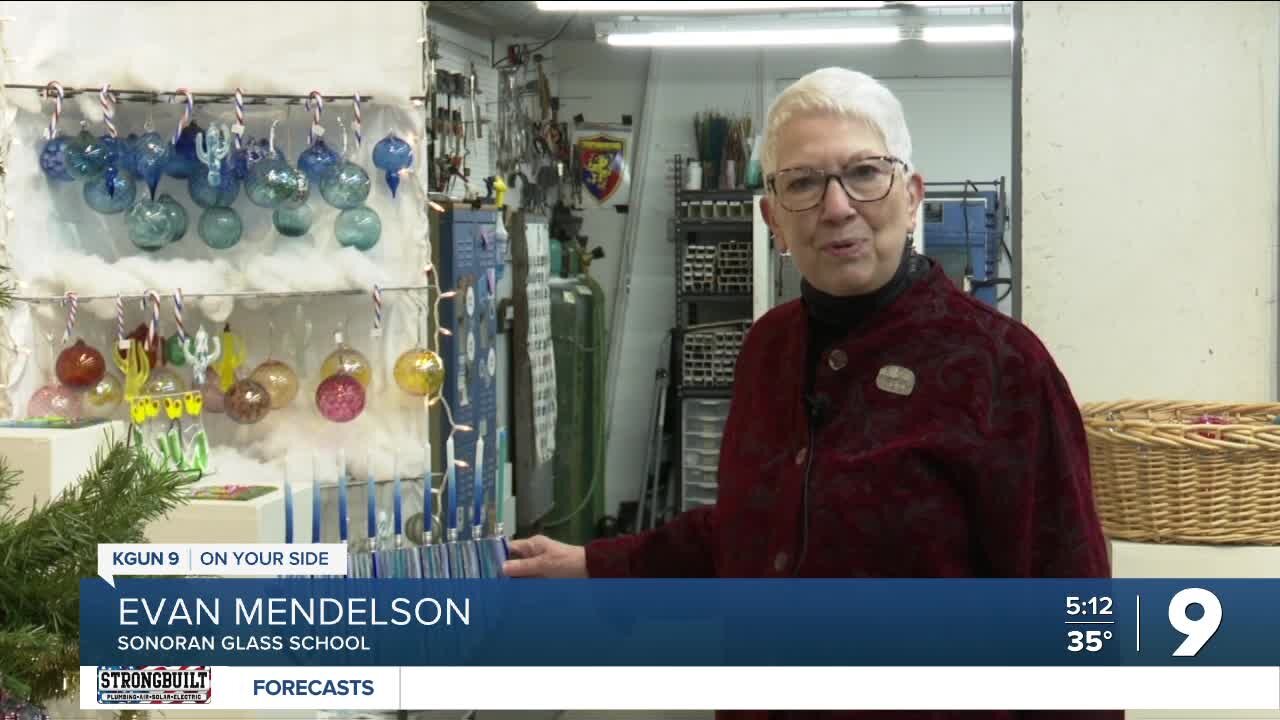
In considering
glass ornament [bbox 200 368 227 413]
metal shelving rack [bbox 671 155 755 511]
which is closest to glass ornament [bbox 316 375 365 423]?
glass ornament [bbox 200 368 227 413]

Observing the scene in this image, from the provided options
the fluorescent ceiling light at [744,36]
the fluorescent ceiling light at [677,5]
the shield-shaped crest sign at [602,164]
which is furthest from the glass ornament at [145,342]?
the shield-shaped crest sign at [602,164]

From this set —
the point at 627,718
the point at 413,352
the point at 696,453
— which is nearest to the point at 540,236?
the point at 696,453

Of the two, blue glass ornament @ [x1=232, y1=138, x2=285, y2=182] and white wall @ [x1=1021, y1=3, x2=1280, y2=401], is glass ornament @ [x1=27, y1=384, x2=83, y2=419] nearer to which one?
blue glass ornament @ [x1=232, y1=138, x2=285, y2=182]

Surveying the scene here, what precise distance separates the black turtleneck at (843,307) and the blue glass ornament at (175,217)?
212 cm

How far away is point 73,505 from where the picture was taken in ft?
4.31

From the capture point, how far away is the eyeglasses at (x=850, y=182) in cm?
155

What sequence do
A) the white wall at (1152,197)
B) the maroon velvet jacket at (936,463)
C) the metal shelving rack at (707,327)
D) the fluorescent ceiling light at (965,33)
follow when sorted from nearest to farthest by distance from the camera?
the maroon velvet jacket at (936,463) < the white wall at (1152,197) < the fluorescent ceiling light at (965,33) < the metal shelving rack at (707,327)

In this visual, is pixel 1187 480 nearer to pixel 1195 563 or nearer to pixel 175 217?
pixel 1195 563

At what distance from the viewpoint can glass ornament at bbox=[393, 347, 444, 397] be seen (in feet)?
11.1

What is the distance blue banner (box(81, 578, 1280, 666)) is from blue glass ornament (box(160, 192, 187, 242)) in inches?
62.7

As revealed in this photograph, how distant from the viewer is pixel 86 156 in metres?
3.21

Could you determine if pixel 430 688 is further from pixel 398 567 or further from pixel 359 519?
pixel 359 519

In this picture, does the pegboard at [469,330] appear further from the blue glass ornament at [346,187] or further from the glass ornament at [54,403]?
the glass ornament at [54,403]

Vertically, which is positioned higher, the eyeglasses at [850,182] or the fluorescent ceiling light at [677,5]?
the fluorescent ceiling light at [677,5]
